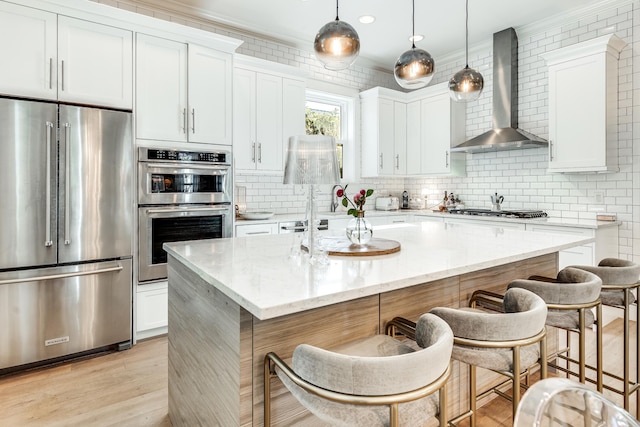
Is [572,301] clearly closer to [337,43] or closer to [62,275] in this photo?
[337,43]

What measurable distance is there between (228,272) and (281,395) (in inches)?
19.2

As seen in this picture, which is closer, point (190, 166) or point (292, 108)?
point (190, 166)

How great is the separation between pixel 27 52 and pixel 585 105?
4655mm

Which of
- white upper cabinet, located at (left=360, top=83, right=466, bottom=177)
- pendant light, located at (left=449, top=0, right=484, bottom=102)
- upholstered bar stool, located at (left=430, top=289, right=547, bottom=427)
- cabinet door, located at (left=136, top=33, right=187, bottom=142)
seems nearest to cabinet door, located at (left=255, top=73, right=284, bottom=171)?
cabinet door, located at (left=136, top=33, right=187, bottom=142)

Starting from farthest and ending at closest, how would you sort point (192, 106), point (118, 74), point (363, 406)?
point (192, 106)
point (118, 74)
point (363, 406)

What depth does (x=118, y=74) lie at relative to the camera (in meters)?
2.89

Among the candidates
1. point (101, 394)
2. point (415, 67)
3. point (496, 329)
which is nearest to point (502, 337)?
point (496, 329)

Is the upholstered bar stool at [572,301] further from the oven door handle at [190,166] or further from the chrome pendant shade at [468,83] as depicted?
the oven door handle at [190,166]

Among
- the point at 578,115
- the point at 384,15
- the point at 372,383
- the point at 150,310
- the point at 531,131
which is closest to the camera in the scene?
the point at 372,383

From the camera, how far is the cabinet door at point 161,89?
300 centimetres

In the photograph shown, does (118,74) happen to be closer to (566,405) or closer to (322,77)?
(322,77)

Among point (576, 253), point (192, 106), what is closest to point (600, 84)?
point (576, 253)

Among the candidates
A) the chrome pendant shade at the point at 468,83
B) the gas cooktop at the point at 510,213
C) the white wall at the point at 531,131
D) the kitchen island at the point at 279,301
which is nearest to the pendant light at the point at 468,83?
the chrome pendant shade at the point at 468,83

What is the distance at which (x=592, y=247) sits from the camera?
322cm
